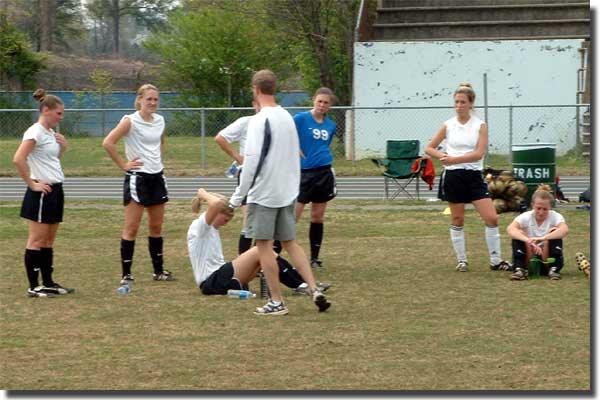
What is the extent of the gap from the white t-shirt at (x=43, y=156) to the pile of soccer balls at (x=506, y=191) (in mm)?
8540

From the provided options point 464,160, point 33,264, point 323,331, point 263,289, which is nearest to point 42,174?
point 33,264

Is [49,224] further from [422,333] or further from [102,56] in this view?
[102,56]

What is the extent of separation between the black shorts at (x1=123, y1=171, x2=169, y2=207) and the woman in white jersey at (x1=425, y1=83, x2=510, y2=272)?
2683mm

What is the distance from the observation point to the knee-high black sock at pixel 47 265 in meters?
10.1

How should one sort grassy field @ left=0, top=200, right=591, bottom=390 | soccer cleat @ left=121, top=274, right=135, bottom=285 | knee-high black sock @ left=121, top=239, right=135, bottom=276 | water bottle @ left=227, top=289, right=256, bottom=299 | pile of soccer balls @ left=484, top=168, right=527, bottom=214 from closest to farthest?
grassy field @ left=0, top=200, right=591, bottom=390 < water bottle @ left=227, top=289, right=256, bottom=299 < soccer cleat @ left=121, top=274, right=135, bottom=285 < knee-high black sock @ left=121, top=239, right=135, bottom=276 < pile of soccer balls @ left=484, top=168, right=527, bottom=214

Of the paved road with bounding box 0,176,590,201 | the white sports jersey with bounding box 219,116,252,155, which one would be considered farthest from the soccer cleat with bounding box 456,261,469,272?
the paved road with bounding box 0,176,590,201

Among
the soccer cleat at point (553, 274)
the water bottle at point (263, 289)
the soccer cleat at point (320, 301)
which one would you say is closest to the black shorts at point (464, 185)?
the soccer cleat at point (553, 274)

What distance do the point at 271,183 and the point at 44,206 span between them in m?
2.31

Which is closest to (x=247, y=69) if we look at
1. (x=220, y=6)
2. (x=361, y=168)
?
(x=220, y=6)

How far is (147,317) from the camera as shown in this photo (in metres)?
9.06

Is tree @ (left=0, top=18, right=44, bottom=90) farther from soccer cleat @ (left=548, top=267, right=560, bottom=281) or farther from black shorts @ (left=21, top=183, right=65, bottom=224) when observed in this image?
soccer cleat @ (left=548, top=267, right=560, bottom=281)

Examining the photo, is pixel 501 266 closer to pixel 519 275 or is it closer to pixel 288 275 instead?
pixel 519 275

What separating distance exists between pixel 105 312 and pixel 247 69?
28597mm

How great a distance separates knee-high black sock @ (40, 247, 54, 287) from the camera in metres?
10.1
